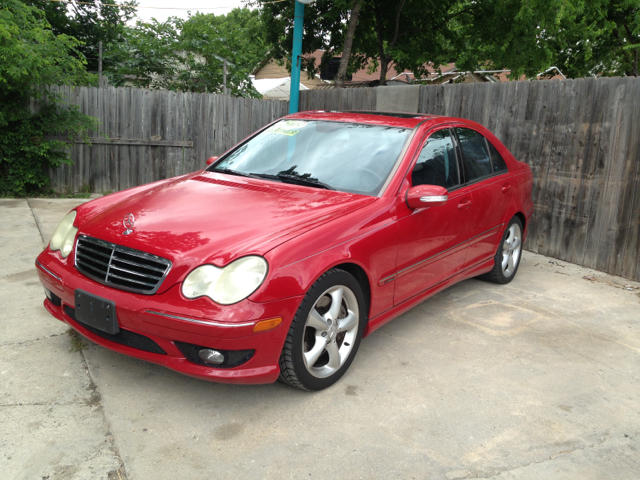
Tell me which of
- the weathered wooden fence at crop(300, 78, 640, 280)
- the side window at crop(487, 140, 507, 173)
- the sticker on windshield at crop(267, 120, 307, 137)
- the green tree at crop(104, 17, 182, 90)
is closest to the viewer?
the sticker on windshield at crop(267, 120, 307, 137)

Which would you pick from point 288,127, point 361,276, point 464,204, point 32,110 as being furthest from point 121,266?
point 32,110

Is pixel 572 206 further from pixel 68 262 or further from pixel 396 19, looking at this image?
pixel 396 19

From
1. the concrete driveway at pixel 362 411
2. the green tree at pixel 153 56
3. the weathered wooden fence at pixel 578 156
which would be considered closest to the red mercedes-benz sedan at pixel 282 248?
the concrete driveway at pixel 362 411

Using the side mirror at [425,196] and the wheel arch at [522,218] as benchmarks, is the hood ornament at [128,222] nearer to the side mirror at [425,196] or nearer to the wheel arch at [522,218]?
the side mirror at [425,196]

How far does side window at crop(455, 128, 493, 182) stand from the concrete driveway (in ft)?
4.19

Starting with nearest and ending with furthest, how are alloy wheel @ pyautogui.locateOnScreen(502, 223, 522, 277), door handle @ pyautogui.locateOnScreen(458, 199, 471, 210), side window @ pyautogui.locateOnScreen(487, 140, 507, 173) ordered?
1. door handle @ pyautogui.locateOnScreen(458, 199, 471, 210)
2. side window @ pyautogui.locateOnScreen(487, 140, 507, 173)
3. alloy wheel @ pyautogui.locateOnScreen(502, 223, 522, 277)

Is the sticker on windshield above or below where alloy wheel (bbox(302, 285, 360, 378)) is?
above

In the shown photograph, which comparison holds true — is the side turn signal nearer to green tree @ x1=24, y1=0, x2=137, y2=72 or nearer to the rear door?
the rear door

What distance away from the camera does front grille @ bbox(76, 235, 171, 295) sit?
9.56 ft

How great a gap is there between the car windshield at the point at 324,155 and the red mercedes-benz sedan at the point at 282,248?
0.04 feet

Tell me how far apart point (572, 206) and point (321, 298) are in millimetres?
4385

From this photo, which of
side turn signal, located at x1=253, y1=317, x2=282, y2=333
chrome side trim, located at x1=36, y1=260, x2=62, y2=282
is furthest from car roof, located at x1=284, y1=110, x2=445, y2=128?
chrome side trim, located at x1=36, y1=260, x2=62, y2=282

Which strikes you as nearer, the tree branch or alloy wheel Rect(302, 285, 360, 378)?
alloy wheel Rect(302, 285, 360, 378)

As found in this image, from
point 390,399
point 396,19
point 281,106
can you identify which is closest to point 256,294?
point 390,399
